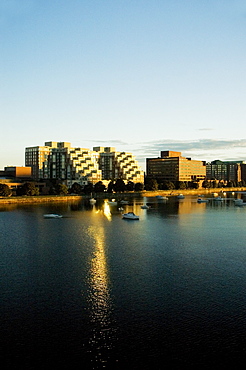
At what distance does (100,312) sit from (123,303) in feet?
8.29

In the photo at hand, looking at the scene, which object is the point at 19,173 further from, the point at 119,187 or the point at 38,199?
the point at 38,199

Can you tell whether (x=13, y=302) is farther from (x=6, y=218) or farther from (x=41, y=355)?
(x=6, y=218)

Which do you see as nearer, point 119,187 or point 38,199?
point 38,199

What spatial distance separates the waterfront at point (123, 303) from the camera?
75.6 ft

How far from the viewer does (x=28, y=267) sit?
4194 centimetres

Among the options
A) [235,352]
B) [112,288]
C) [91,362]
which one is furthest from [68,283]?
[235,352]

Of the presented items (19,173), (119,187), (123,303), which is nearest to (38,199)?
(19,173)

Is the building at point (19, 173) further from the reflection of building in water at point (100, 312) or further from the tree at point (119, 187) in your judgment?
the reflection of building in water at point (100, 312)

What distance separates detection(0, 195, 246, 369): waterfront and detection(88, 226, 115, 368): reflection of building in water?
0.07 m

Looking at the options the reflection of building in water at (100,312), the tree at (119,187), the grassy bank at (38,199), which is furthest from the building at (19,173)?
the reflection of building in water at (100,312)

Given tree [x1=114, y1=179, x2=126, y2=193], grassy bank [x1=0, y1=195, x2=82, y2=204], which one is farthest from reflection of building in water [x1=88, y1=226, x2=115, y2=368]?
tree [x1=114, y1=179, x2=126, y2=193]

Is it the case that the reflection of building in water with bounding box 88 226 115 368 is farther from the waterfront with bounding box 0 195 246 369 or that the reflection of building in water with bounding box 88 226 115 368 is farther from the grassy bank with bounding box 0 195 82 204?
the grassy bank with bounding box 0 195 82 204

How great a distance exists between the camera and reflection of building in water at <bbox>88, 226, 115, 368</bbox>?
76.3 ft

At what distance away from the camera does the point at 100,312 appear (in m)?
28.9
